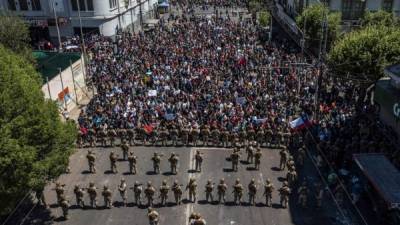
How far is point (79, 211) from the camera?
20.1 m

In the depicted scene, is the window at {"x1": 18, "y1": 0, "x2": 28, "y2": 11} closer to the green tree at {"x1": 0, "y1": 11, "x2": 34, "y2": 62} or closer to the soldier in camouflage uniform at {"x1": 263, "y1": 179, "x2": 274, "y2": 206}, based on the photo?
the green tree at {"x1": 0, "y1": 11, "x2": 34, "y2": 62}

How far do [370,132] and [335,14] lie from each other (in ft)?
63.7

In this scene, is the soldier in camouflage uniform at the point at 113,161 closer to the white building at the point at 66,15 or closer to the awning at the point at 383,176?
the awning at the point at 383,176

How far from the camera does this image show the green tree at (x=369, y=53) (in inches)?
1148

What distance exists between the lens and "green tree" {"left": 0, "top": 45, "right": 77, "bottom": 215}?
624 inches

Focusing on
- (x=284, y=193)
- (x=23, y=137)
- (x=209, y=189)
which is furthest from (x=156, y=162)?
(x=23, y=137)

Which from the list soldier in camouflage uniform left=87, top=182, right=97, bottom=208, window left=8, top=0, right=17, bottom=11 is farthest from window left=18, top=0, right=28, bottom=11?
Answer: soldier in camouflage uniform left=87, top=182, right=97, bottom=208

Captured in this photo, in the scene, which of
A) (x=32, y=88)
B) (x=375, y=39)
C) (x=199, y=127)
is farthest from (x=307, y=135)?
(x=32, y=88)

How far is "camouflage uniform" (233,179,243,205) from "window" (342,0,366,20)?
3168 cm

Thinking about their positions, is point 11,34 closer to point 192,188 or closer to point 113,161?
point 113,161

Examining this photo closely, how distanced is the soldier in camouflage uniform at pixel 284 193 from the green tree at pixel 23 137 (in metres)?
9.65

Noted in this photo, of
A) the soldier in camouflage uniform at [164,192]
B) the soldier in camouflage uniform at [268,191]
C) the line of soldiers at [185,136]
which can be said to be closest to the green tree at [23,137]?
the soldier in camouflage uniform at [164,192]

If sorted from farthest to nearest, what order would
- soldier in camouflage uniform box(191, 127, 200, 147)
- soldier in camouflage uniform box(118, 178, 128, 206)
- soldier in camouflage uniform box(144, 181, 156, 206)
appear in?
soldier in camouflage uniform box(191, 127, 200, 147), soldier in camouflage uniform box(118, 178, 128, 206), soldier in camouflage uniform box(144, 181, 156, 206)

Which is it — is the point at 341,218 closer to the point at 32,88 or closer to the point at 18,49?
the point at 32,88
